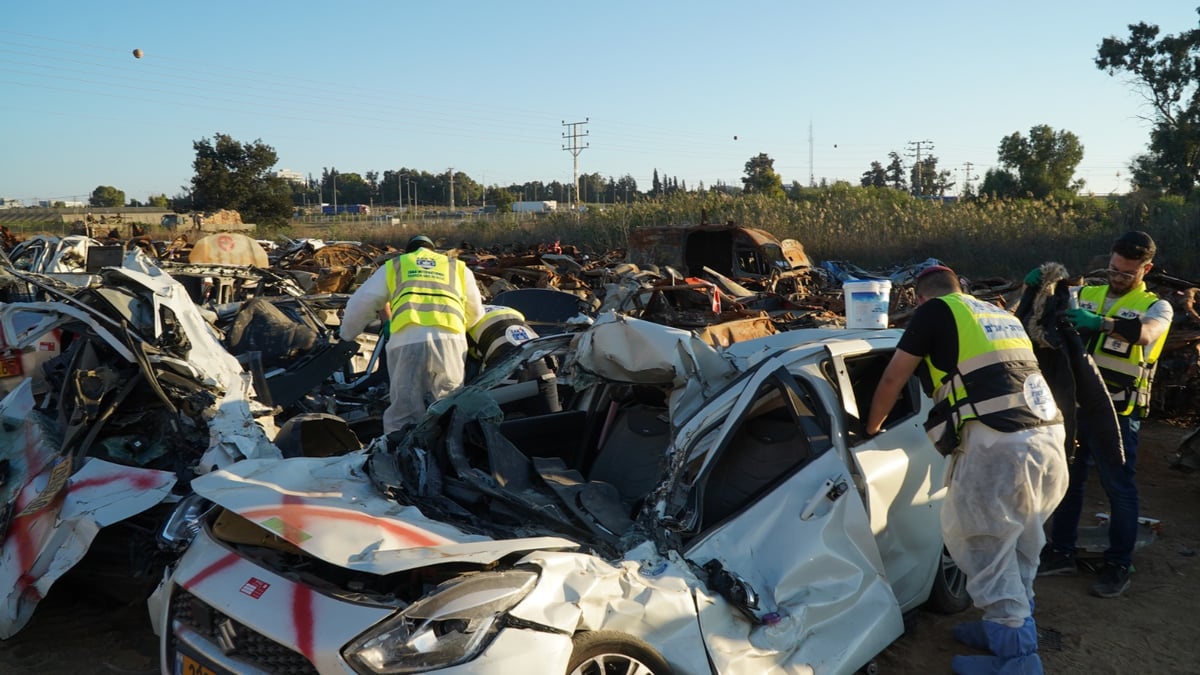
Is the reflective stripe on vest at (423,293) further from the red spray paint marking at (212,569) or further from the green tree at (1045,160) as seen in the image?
the green tree at (1045,160)

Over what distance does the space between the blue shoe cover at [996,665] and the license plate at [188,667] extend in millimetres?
2996

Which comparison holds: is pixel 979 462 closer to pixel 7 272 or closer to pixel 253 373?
pixel 253 373

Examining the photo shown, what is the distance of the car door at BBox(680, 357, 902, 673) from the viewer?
2.98 m

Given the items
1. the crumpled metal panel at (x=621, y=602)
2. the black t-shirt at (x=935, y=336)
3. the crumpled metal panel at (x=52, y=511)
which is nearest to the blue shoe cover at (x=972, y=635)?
the black t-shirt at (x=935, y=336)

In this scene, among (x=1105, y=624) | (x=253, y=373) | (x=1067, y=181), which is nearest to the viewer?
(x=1105, y=624)

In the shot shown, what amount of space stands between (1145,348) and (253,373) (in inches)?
208

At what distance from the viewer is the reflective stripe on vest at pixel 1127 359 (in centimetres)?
478

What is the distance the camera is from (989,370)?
352 centimetres

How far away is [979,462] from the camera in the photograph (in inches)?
140

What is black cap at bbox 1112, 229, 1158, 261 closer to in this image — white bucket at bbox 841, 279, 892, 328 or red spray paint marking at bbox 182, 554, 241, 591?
white bucket at bbox 841, 279, 892, 328

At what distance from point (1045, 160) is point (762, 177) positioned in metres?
16.1

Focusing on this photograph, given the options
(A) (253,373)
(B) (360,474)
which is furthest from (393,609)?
(A) (253,373)

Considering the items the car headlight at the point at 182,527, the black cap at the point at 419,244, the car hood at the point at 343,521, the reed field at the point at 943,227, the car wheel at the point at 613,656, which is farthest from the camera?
the reed field at the point at 943,227

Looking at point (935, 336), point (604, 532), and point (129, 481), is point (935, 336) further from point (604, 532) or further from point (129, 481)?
point (129, 481)
